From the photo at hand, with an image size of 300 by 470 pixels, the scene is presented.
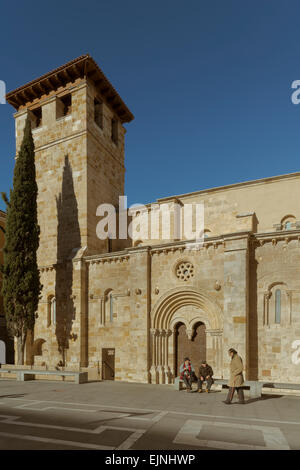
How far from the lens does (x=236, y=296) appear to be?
1401 cm

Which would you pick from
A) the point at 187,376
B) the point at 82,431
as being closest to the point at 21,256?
the point at 187,376

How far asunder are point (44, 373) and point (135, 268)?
22.2 ft

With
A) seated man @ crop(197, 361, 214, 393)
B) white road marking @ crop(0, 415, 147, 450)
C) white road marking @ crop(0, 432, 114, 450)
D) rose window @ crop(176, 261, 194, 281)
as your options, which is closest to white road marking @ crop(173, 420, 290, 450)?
white road marking @ crop(0, 415, 147, 450)

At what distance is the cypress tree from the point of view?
58.6 ft

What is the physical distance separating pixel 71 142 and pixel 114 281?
9912mm

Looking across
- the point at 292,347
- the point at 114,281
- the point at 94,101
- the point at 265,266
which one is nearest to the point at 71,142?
the point at 94,101

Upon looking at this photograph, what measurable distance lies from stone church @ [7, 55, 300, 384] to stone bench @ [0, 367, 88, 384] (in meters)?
1.67

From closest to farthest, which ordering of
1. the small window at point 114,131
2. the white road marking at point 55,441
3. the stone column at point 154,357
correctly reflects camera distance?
the white road marking at point 55,441 → the stone column at point 154,357 → the small window at point 114,131

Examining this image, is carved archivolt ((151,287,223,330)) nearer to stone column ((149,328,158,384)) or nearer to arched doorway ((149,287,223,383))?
arched doorway ((149,287,223,383))

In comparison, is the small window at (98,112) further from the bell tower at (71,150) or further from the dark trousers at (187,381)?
the dark trousers at (187,381)

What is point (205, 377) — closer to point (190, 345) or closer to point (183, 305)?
point (190, 345)

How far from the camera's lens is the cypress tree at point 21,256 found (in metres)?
17.9

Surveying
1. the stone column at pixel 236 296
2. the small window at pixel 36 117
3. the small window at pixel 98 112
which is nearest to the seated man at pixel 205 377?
the stone column at pixel 236 296

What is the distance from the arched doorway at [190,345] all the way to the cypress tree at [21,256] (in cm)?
824
